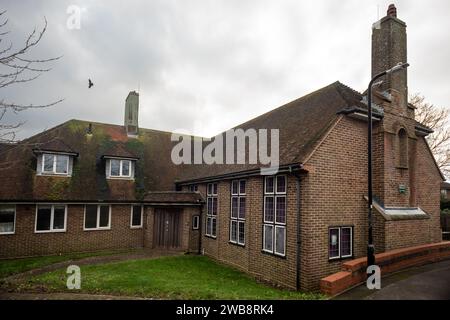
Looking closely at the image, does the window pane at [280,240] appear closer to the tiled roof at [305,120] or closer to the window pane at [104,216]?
the tiled roof at [305,120]

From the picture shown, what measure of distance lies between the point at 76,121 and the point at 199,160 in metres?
9.96

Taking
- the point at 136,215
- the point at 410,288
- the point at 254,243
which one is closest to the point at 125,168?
the point at 136,215

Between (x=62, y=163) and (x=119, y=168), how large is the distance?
3.42m

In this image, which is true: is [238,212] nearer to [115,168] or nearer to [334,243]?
[334,243]

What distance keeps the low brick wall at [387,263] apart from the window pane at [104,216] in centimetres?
1422

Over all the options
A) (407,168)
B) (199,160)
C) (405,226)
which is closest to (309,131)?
(407,168)

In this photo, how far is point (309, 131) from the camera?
40.5ft

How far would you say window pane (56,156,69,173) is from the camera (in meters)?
18.0

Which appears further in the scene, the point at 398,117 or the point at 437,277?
the point at 398,117

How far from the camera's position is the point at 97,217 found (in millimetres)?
18125

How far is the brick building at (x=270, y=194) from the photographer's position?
10773mm
